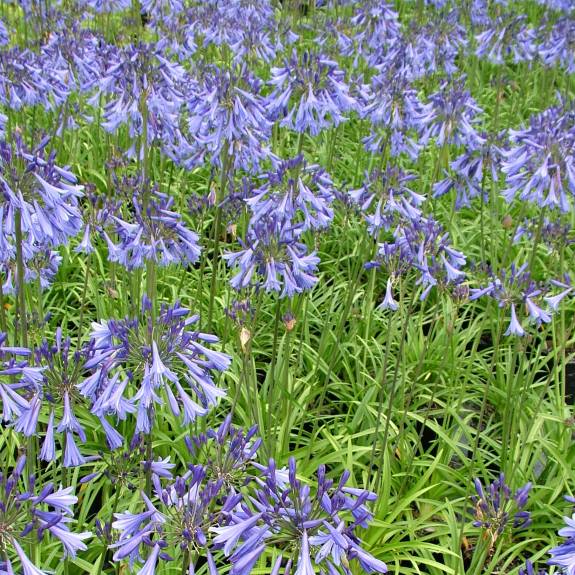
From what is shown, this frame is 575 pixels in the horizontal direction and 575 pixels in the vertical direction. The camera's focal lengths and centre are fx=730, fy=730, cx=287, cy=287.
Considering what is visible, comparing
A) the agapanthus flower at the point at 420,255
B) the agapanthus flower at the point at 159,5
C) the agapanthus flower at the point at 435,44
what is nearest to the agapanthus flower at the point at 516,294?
the agapanthus flower at the point at 420,255

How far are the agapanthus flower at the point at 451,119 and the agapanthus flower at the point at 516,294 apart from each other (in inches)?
69.2

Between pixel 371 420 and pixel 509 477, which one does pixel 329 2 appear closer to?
pixel 371 420

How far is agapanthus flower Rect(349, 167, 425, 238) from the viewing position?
15.8 feet

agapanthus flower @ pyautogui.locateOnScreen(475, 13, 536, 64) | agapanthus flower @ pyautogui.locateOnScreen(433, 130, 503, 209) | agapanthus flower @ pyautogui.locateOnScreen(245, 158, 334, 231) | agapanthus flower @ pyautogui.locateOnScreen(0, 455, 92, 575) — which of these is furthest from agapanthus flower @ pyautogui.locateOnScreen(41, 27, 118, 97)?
agapanthus flower @ pyautogui.locateOnScreen(0, 455, 92, 575)

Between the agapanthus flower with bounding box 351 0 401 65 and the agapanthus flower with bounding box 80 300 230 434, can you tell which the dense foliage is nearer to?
the agapanthus flower with bounding box 80 300 230 434

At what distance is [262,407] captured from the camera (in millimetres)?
4898

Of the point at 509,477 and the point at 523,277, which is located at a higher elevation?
the point at 523,277

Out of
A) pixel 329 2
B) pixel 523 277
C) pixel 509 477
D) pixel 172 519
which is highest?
pixel 329 2

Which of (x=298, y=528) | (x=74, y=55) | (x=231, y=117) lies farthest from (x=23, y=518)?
(x=74, y=55)

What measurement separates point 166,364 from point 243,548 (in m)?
0.85

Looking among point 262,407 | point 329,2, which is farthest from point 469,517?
point 329,2

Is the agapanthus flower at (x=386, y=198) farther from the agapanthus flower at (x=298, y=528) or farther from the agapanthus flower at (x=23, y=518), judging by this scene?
the agapanthus flower at (x=23, y=518)

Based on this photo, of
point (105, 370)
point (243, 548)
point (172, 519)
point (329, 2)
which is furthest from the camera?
point (329, 2)

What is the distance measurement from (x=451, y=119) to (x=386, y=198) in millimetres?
1172
